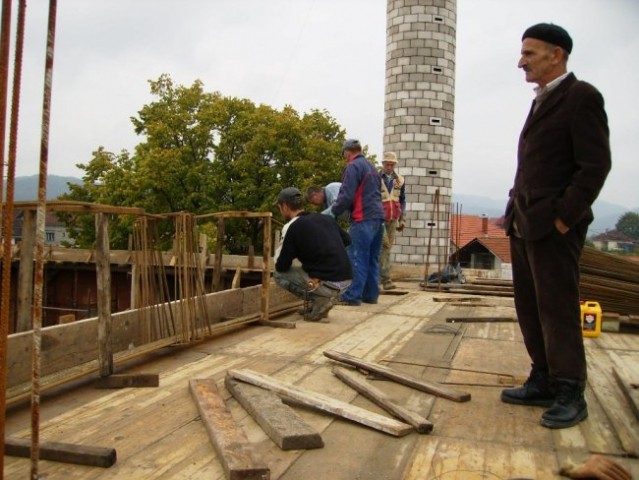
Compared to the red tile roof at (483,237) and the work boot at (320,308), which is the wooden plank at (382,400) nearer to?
the work boot at (320,308)

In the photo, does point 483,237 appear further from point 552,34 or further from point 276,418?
point 276,418

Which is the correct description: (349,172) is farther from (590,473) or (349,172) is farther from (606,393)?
(590,473)

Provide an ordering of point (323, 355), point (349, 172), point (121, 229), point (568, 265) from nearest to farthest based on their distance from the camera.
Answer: point (568, 265) → point (323, 355) → point (349, 172) → point (121, 229)

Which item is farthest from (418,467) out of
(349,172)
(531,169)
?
(349,172)

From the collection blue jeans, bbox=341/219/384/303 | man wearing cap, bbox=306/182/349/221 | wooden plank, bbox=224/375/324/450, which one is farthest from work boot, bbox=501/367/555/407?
man wearing cap, bbox=306/182/349/221

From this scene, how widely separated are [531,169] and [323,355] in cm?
210

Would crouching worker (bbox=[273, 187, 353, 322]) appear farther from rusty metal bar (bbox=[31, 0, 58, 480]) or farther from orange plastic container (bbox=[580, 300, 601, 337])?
rusty metal bar (bbox=[31, 0, 58, 480])

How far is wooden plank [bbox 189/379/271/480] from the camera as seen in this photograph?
2.41 metres

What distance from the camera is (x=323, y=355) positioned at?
4.68m

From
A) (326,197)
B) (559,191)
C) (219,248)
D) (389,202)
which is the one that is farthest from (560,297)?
(389,202)

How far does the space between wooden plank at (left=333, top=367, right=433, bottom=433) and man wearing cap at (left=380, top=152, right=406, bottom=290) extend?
5.16 metres

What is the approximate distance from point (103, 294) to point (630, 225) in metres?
123

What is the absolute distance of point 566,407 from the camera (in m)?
3.18

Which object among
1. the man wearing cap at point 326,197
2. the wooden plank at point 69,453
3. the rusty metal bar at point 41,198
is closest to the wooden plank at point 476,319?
the man wearing cap at point 326,197
